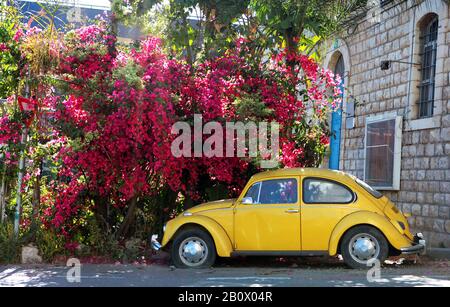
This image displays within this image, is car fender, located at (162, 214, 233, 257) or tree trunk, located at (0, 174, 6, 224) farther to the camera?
tree trunk, located at (0, 174, 6, 224)

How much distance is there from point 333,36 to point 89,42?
1001 cm

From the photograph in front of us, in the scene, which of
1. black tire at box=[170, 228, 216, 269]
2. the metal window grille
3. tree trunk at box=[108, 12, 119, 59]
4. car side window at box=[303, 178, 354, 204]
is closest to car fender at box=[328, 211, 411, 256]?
car side window at box=[303, 178, 354, 204]

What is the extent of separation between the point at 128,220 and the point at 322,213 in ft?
12.4

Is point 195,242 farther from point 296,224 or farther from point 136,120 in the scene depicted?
point 136,120

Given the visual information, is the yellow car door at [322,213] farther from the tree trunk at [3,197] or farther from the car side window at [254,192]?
the tree trunk at [3,197]

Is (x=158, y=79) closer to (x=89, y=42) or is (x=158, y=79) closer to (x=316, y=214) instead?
(x=89, y=42)

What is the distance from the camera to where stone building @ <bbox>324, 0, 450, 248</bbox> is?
12.9 m

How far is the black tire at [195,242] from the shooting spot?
905 cm

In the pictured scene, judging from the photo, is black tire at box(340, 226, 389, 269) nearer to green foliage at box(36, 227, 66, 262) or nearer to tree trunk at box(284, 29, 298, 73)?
tree trunk at box(284, 29, 298, 73)

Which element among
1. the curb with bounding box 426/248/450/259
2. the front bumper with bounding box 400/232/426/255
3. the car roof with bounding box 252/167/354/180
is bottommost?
the curb with bounding box 426/248/450/259

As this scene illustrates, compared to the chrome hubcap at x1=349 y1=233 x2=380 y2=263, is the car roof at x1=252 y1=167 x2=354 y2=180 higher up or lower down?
higher up

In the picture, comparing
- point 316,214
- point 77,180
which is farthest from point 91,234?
point 316,214

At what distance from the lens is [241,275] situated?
27.9 feet

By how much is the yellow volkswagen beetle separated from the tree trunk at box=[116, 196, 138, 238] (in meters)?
1.54
